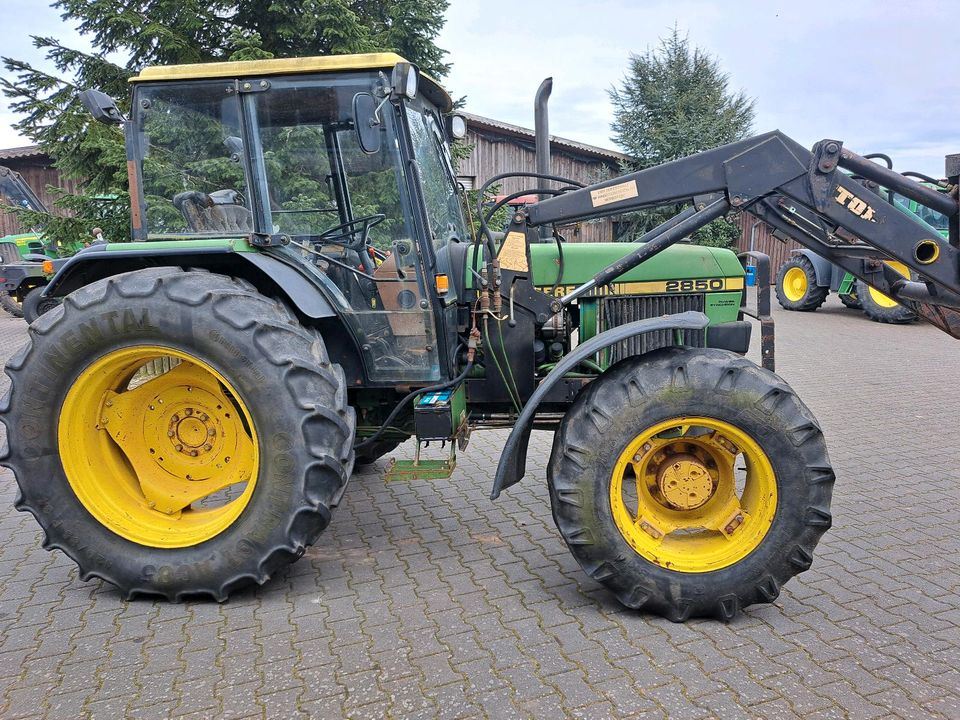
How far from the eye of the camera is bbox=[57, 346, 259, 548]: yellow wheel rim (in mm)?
3467

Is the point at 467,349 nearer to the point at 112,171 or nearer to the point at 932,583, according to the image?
the point at 932,583

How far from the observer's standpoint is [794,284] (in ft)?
48.3

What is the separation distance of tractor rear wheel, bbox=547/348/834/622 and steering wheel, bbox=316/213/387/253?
57.4 inches

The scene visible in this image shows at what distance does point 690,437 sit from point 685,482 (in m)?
0.23

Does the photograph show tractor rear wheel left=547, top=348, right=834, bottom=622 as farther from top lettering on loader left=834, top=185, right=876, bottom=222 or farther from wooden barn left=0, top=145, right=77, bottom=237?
wooden barn left=0, top=145, right=77, bottom=237

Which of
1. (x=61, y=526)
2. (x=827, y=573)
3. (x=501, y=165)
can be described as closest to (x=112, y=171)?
(x=61, y=526)

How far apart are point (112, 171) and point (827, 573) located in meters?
8.77

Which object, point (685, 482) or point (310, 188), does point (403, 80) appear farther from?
point (685, 482)

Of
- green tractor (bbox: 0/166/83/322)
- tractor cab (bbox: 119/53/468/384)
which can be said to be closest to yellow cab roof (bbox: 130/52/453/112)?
tractor cab (bbox: 119/53/468/384)

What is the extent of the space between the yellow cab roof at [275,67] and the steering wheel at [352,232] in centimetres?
74

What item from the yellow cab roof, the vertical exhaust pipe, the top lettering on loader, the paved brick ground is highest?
the yellow cab roof

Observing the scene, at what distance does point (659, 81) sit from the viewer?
19.0m

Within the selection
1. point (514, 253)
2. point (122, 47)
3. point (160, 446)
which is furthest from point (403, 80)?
point (122, 47)

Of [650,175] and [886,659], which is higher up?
[650,175]
